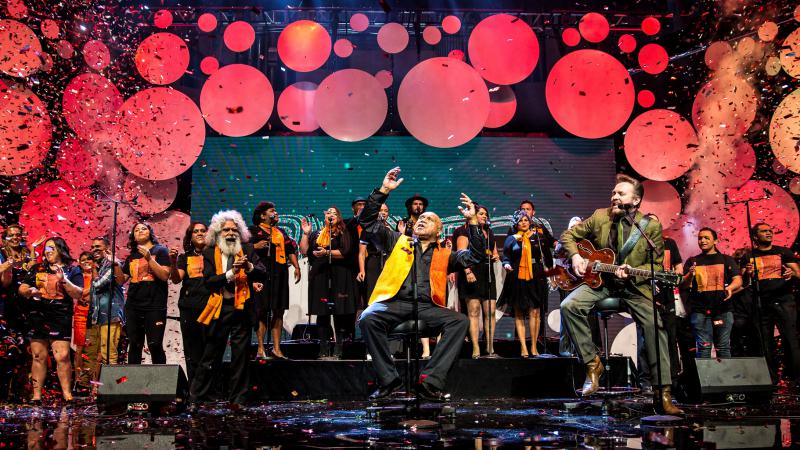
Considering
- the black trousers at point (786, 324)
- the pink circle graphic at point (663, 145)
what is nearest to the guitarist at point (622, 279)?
the black trousers at point (786, 324)

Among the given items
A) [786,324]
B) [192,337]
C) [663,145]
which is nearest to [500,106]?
[663,145]

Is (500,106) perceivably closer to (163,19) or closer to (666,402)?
(163,19)

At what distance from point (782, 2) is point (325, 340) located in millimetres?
8151

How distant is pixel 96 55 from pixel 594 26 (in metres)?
7.50

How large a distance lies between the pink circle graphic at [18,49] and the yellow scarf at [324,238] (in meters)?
4.69

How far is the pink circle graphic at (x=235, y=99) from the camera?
10227mm

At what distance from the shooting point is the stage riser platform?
300 inches

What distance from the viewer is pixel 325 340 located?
8219mm

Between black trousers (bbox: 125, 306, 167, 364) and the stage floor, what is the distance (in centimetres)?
113

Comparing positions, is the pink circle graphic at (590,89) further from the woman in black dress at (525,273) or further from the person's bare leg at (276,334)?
the person's bare leg at (276,334)

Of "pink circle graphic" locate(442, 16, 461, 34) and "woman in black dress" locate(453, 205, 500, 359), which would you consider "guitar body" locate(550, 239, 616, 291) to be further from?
"pink circle graphic" locate(442, 16, 461, 34)

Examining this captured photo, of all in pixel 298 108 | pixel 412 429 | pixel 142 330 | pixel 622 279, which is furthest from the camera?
→ pixel 298 108

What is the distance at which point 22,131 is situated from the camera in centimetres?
949

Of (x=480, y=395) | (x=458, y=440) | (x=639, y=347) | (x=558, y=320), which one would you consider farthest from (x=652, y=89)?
(x=458, y=440)
